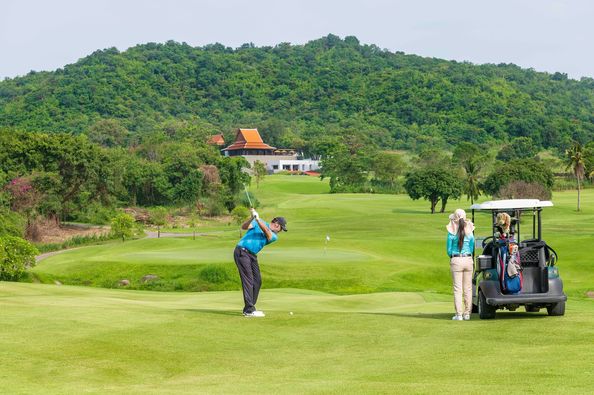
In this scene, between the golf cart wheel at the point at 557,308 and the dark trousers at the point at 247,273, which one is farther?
the dark trousers at the point at 247,273

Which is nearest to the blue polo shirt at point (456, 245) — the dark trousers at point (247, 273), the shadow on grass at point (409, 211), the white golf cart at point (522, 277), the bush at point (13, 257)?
the white golf cart at point (522, 277)

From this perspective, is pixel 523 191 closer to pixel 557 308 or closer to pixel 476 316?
pixel 476 316

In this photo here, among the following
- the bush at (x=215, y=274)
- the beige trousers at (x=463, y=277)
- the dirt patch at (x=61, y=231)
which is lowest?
the dirt patch at (x=61, y=231)

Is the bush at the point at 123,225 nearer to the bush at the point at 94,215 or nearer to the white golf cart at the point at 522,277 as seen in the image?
the bush at the point at 94,215

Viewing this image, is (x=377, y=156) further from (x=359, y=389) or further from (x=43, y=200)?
(x=359, y=389)

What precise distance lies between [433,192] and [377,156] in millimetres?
58645

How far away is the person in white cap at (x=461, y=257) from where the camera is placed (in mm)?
18734

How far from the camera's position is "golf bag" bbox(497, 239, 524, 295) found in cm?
1809

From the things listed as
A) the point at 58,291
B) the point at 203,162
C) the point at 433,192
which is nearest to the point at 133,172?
the point at 203,162

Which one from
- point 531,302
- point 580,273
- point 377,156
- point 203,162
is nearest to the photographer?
point 531,302

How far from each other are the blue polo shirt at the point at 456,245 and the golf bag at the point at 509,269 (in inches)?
25.5

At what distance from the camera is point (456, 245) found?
745 inches

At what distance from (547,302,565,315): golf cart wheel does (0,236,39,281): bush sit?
3226cm

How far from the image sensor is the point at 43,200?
94875mm
